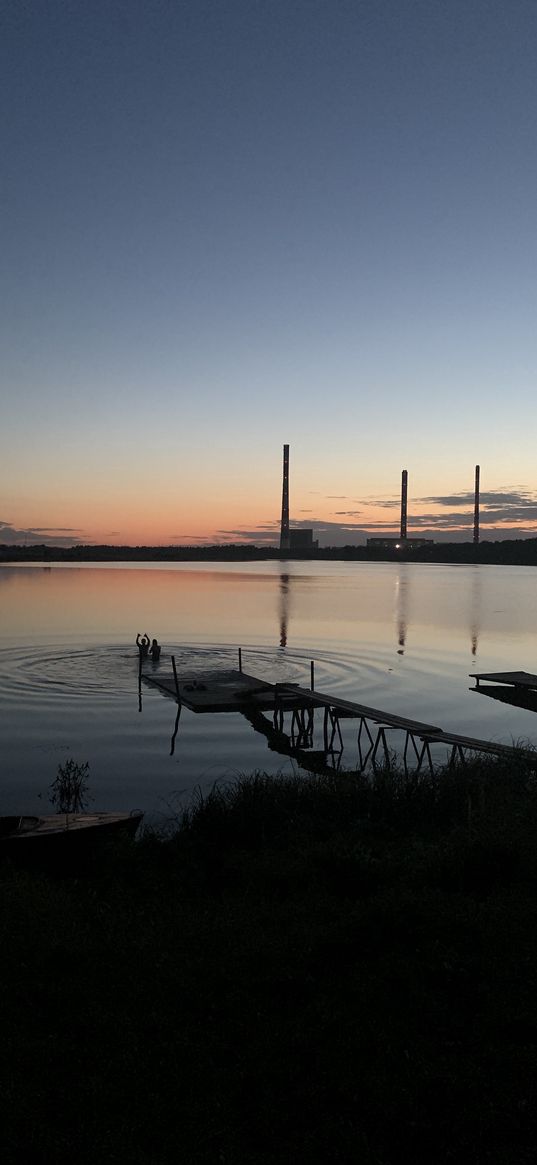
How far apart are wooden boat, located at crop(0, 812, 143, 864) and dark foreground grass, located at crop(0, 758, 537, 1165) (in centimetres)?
67

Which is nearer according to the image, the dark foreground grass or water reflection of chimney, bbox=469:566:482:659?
the dark foreground grass

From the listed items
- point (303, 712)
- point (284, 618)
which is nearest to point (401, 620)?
point (284, 618)

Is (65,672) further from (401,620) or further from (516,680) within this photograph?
(401,620)

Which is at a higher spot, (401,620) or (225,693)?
(225,693)

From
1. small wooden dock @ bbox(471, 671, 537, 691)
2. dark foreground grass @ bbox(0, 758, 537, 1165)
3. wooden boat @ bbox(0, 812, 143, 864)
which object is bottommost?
small wooden dock @ bbox(471, 671, 537, 691)

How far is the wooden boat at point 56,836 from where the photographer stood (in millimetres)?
14250

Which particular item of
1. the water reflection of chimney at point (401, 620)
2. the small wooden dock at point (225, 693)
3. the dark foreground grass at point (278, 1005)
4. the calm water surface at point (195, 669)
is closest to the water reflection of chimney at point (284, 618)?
the calm water surface at point (195, 669)

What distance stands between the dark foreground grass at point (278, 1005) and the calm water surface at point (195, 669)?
7.64 meters

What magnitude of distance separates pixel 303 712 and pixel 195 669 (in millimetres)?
17035

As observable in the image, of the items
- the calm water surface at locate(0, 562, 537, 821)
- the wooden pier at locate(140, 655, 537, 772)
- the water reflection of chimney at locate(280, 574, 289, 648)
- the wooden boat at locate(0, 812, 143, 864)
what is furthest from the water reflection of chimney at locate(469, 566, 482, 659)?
the wooden boat at locate(0, 812, 143, 864)

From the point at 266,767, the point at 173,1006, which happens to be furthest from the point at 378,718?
the point at 173,1006

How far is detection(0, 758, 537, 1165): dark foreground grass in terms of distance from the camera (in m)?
6.83

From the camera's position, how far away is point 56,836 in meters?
14.3

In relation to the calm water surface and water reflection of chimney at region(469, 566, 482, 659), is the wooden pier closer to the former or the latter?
the calm water surface
